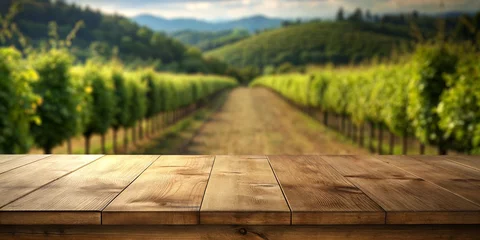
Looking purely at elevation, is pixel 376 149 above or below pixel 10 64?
below

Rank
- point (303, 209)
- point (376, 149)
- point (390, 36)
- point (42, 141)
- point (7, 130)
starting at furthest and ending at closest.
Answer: point (390, 36) < point (376, 149) < point (42, 141) < point (7, 130) < point (303, 209)

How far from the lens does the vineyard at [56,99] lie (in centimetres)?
726

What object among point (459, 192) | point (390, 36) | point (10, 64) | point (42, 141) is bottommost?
point (42, 141)

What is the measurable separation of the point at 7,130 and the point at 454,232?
22.7ft

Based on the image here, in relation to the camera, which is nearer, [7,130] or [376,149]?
[7,130]

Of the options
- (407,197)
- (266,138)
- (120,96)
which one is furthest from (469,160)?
(266,138)

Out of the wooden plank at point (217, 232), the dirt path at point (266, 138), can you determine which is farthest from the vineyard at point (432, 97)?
the wooden plank at point (217, 232)

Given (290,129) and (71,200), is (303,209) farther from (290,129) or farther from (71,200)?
(290,129)

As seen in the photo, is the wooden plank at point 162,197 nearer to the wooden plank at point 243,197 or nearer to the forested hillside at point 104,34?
the wooden plank at point 243,197

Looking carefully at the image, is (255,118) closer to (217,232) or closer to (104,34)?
(217,232)

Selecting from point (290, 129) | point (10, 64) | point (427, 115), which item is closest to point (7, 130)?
point (10, 64)

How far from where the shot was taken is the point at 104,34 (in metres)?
75.1

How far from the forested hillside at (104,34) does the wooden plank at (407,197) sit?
46.1 meters

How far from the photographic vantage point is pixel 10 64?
7207mm
